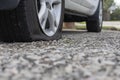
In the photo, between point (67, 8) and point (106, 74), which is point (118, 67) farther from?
point (67, 8)

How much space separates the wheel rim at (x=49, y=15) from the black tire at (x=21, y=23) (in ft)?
0.56

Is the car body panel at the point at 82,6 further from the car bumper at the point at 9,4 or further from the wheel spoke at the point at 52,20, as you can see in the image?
the car bumper at the point at 9,4

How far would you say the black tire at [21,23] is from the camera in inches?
143

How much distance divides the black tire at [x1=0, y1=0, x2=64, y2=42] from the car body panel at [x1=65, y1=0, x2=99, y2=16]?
1.21m

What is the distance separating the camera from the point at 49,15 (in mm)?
4312

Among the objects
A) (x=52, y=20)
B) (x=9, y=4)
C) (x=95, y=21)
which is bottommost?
(x=95, y=21)

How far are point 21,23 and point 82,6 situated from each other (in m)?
2.49

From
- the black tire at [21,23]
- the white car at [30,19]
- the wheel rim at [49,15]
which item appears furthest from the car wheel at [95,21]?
the black tire at [21,23]

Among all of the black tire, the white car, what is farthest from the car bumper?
the black tire

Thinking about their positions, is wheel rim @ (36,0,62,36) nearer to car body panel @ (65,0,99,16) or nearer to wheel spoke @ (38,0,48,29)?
wheel spoke @ (38,0,48,29)

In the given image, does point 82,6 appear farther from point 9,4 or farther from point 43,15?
point 9,4

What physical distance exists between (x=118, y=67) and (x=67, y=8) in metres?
3.25

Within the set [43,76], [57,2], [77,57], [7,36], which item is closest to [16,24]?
[7,36]

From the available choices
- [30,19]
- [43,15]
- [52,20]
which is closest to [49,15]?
[52,20]
